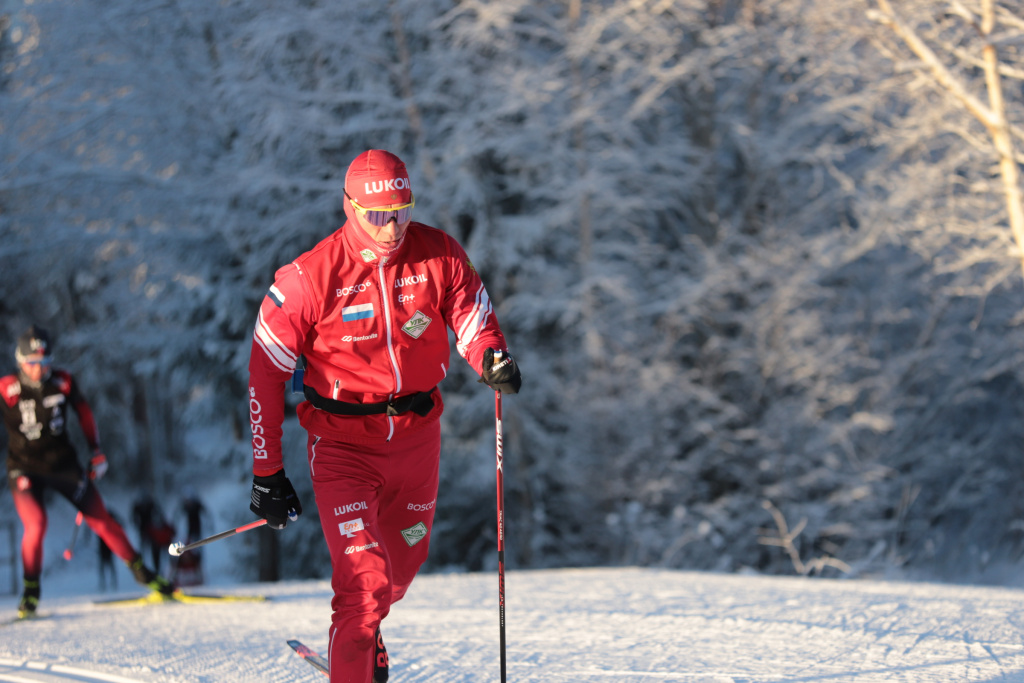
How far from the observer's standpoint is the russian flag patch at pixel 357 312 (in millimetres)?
2926

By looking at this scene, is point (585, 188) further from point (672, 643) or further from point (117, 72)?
point (672, 643)

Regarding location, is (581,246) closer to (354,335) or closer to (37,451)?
Answer: (37,451)

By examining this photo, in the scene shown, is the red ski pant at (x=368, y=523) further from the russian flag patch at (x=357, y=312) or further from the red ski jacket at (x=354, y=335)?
the russian flag patch at (x=357, y=312)

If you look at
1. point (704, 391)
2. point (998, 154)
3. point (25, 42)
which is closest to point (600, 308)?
point (704, 391)

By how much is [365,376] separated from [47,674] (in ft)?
8.12

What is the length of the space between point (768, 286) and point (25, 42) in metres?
11.9

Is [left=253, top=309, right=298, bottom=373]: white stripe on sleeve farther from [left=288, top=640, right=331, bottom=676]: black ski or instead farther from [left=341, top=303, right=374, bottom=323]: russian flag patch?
[left=288, top=640, right=331, bottom=676]: black ski

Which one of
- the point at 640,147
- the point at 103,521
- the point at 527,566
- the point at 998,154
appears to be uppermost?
the point at 640,147

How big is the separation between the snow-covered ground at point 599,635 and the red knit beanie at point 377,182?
6.85ft

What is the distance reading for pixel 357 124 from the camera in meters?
13.2

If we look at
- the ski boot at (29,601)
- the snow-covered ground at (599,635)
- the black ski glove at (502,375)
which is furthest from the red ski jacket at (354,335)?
the ski boot at (29,601)

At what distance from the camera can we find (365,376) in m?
3.01

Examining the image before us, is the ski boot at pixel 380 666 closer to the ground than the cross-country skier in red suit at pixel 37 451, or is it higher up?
closer to the ground

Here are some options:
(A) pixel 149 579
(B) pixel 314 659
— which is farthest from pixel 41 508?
(B) pixel 314 659
